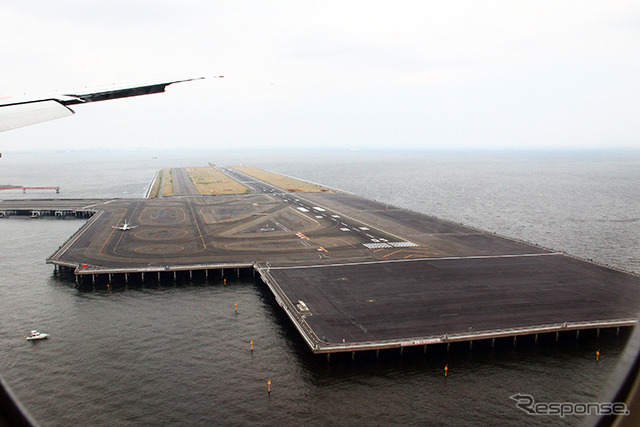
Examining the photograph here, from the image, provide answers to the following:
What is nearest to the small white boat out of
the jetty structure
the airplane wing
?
the jetty structure

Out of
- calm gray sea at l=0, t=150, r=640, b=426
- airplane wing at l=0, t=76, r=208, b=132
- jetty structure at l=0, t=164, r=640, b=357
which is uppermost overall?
airplane wing at l=0, t=76, r=208, b=132

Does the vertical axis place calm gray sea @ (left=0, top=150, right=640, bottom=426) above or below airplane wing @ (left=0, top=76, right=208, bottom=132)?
below

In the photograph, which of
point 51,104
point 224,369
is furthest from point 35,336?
point 51,104

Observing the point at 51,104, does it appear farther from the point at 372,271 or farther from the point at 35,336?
the point at 372,271

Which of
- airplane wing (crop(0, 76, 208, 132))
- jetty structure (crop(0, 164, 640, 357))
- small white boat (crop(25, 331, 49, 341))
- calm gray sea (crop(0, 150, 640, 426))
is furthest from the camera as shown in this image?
small white boat (crop(25, 331, 49, 341))

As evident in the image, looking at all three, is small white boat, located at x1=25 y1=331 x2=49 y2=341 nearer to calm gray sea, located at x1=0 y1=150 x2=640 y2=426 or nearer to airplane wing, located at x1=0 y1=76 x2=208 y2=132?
calm gray sea, located at x1=0 y1=150 x2=640 y2=426

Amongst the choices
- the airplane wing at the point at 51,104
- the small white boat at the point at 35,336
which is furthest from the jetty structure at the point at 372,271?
the airplane wing at the point at 51,104

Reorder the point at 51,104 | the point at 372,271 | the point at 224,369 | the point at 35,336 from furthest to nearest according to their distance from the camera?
the point at 372,271
the point at 35,336
the point at 224,369
the point at 51,104
